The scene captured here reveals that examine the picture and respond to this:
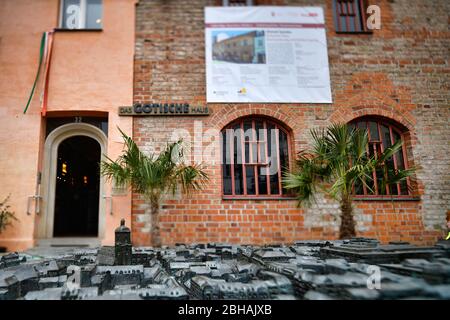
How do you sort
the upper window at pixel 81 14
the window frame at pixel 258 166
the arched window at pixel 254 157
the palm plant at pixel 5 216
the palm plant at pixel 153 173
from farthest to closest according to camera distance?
the upper window at pixel 81 14 → the arched window at pixel 254 157 → the window frame at pixel 258 166 → the palm plant at pixel 5 216 → the palm plant at pixel 153 173

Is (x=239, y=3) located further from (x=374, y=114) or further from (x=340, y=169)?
(x=340, y=169)

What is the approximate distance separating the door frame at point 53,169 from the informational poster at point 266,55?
2.84 metres

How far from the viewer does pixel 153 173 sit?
19.0 feet

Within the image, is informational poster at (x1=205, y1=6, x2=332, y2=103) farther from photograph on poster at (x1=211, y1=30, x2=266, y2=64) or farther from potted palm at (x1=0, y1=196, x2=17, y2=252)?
potted palm at (x1=0, y1=196, x2=17, y2=252)

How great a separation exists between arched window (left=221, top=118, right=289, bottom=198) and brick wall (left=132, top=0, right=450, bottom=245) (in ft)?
0.82

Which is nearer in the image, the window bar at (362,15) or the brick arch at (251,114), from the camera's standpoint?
the brick arch at (251,114)

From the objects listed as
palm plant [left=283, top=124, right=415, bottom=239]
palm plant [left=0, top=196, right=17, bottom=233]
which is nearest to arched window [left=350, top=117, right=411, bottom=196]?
palm plant [left=283, top=124, right=415, bottom=239]

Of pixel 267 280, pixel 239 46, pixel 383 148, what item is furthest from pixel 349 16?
pixel 267 280

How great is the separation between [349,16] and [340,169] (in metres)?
4.45

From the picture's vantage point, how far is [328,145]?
20.7 ft

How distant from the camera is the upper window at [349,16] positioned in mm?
7926

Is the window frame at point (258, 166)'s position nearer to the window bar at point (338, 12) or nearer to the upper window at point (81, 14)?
the window bar at point (338, 12)

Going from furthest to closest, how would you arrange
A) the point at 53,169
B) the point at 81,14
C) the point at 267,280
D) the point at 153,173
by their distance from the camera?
the point at 81,14
the point at 53,169
the point at 153,173
the point at 267,280

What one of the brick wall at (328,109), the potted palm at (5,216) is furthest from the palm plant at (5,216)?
the brick wall at (328,109)
